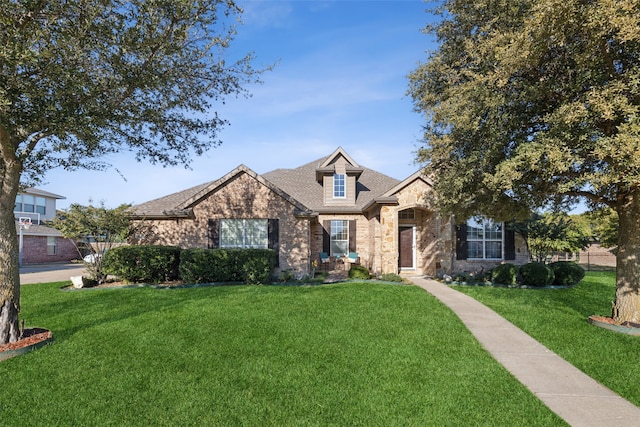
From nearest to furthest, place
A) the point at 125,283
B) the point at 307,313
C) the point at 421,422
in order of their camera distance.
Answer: the point at 421,422, the point at 307,313, the point at 125,283

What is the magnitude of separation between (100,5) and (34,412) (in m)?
6.30

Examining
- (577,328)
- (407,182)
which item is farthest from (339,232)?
(577,328)

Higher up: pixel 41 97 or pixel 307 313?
pixel 41 97

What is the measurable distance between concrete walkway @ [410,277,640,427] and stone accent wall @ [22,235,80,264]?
3510 cm

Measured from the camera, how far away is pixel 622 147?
18.7 feet

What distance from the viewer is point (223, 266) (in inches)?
538

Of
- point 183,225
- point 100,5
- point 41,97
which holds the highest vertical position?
point 100,5

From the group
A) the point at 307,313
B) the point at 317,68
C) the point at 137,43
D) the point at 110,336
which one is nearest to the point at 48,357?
the point at 110,336

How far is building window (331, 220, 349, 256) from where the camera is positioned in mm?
17875

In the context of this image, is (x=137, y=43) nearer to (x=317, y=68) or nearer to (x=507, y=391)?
(x=317, y=68)

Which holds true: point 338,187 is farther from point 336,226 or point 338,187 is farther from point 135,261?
point 135,261

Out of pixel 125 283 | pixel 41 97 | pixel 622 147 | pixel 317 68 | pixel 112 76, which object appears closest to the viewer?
pixel 622 147

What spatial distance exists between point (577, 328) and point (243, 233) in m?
11.9

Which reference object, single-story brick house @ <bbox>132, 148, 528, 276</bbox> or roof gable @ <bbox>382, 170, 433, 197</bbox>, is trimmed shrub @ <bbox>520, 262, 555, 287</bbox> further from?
roof gable @ <bbox>382, 170, 433, 197</bbox>
